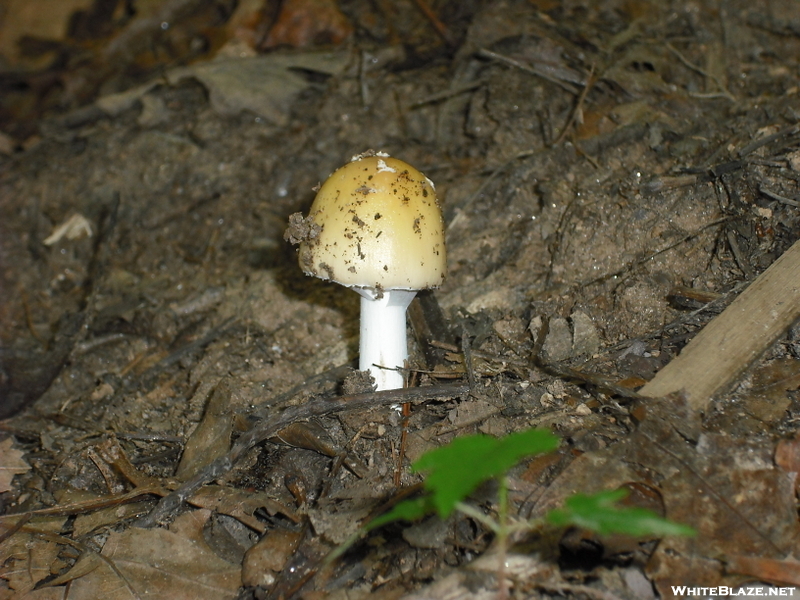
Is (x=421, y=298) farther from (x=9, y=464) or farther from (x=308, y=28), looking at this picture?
(x=308, y=28)

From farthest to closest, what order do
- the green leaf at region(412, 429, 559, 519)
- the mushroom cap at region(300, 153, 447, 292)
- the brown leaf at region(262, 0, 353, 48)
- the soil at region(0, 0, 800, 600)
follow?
the brown leaf at region(262, 0, 353, 48) < the mushroom cap at region(300, 153, 447, 292) < the soil at region(0, 0, 800, 600) < the green leaf at region(412, 429, 559, 519)

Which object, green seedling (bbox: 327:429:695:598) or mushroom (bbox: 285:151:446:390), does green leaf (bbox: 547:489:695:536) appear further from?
mushroom (bbox: 285:151:446:390)

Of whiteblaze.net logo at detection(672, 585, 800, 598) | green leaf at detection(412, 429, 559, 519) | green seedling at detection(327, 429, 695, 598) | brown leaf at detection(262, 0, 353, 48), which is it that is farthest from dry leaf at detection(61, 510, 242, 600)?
brown leaf at detection(262, 0, 353, 48)

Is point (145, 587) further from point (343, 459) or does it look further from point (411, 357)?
point (411, 357)

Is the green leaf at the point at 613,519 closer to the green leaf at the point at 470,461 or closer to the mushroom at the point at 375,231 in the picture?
the green leaf at the point at 470,461

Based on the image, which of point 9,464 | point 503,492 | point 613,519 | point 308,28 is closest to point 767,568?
point 613,519

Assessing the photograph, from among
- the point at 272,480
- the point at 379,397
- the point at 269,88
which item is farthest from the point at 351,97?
the point at 272,480

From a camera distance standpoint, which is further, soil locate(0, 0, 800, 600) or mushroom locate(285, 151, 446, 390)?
mushroom locate(285, 151, 446, 390)
